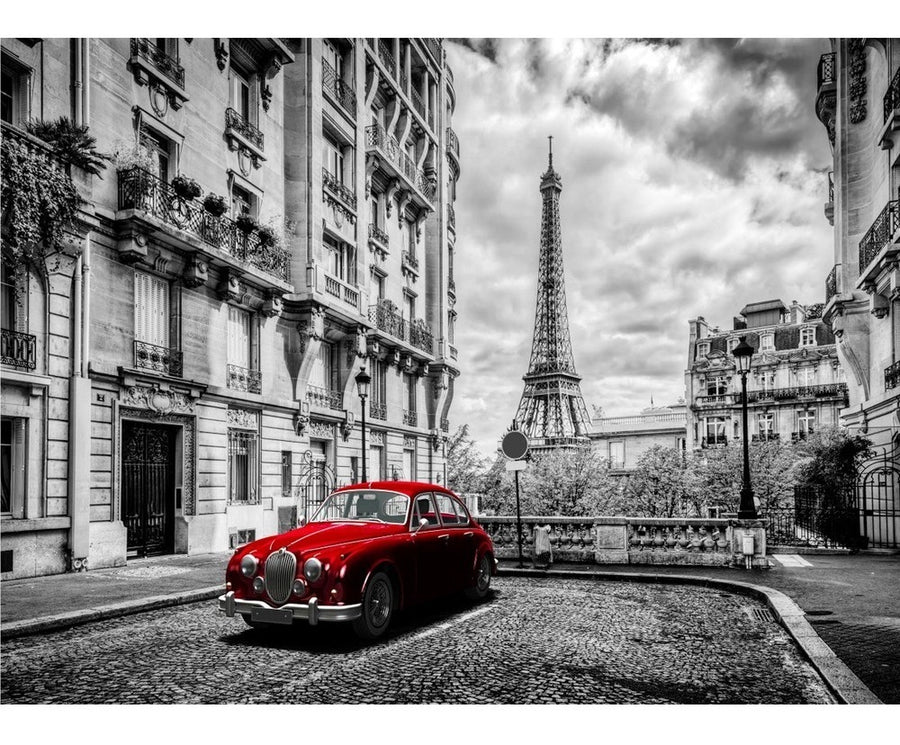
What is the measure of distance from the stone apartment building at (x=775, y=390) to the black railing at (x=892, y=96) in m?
15.2

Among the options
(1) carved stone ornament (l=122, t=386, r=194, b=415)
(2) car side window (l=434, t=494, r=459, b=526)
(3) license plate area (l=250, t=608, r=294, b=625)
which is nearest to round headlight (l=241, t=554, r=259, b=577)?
(3) license plate area (l=250, t=608, r=294, b=625)

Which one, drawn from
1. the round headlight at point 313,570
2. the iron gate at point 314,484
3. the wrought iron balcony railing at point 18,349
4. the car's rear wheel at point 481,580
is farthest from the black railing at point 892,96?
the iron gate at point 314,484

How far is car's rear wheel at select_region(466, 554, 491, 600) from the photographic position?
32.8 feet

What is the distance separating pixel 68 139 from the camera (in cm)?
1075

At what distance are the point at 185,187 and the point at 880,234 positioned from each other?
14.6 meters

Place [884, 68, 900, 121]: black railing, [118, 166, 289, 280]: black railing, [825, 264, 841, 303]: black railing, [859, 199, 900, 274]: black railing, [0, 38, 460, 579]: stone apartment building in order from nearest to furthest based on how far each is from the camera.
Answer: [0, 38, 460, 579]: stone apartment building
[884, 68, 900, 121]: black railing
[118, 166, 289, 280]: black railing
[859, 199, 900, 274]: black railing
[825, 264, 841, 303]: black railing

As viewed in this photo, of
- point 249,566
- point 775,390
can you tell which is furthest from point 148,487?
point 775,390

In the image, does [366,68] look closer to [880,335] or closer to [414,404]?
[414,404]

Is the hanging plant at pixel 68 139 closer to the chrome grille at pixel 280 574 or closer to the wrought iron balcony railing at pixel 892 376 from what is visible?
the chrome grille at pixel 280 574

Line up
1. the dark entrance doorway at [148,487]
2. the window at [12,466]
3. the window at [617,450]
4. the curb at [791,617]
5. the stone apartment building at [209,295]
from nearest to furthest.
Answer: the curb at [791,617]
the window at [12,466]
the stone apartment building at [209,295]
the dark entrance doorway at [148,487]
the window at [617,450]

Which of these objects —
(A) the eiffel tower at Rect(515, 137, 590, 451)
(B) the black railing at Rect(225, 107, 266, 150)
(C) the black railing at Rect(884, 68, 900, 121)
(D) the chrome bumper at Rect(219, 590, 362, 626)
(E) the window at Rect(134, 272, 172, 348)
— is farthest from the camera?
(A) the eiffel tower at Rect(515, 137, 590, 451)

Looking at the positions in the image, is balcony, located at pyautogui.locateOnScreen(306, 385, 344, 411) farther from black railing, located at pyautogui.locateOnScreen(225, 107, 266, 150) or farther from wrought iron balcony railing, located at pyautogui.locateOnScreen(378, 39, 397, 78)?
wrought iron balcony railing, located at pyautogui.locateOnScreen(378, 39, 397, 78)

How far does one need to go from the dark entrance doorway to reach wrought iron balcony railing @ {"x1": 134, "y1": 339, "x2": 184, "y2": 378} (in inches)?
44.9

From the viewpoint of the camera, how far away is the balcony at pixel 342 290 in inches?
906
